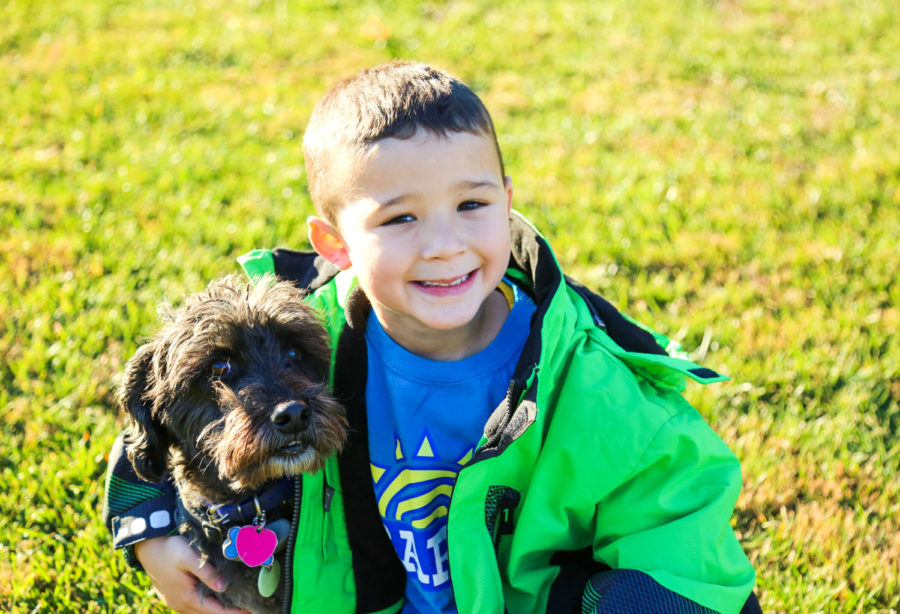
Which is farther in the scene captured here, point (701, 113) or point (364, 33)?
point (364, 33)

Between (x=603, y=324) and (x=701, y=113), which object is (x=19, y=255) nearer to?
(x=603, y=324)

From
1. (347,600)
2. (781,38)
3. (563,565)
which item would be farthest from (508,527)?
(781,38)

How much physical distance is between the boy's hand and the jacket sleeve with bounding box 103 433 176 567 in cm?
7

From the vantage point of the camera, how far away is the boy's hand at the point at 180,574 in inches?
122

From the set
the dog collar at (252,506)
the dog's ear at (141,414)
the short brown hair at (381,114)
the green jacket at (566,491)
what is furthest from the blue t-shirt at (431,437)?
the dog's ear at (141,414)

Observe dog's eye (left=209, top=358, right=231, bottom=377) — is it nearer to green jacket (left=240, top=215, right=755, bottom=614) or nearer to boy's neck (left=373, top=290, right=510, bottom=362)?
green jacket (left=240, top=215, right=755, bottom=614)

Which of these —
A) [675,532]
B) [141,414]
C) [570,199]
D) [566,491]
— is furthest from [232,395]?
[570,199]

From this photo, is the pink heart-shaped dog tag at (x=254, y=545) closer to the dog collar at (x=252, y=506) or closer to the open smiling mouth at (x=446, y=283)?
the dog collar at (x=252, y=506)

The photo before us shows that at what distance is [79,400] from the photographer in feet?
14.8

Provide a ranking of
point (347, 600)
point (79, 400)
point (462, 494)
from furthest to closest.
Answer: point (79, 400) < point (347, 600) < point (462, 494)

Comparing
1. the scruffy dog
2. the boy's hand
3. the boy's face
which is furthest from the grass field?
the boy's face

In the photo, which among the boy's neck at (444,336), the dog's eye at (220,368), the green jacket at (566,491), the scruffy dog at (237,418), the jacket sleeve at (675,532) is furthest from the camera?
the boy's neck at (444,336)

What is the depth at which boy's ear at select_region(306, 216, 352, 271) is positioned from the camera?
122 inches

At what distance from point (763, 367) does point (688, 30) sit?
21.3ft
